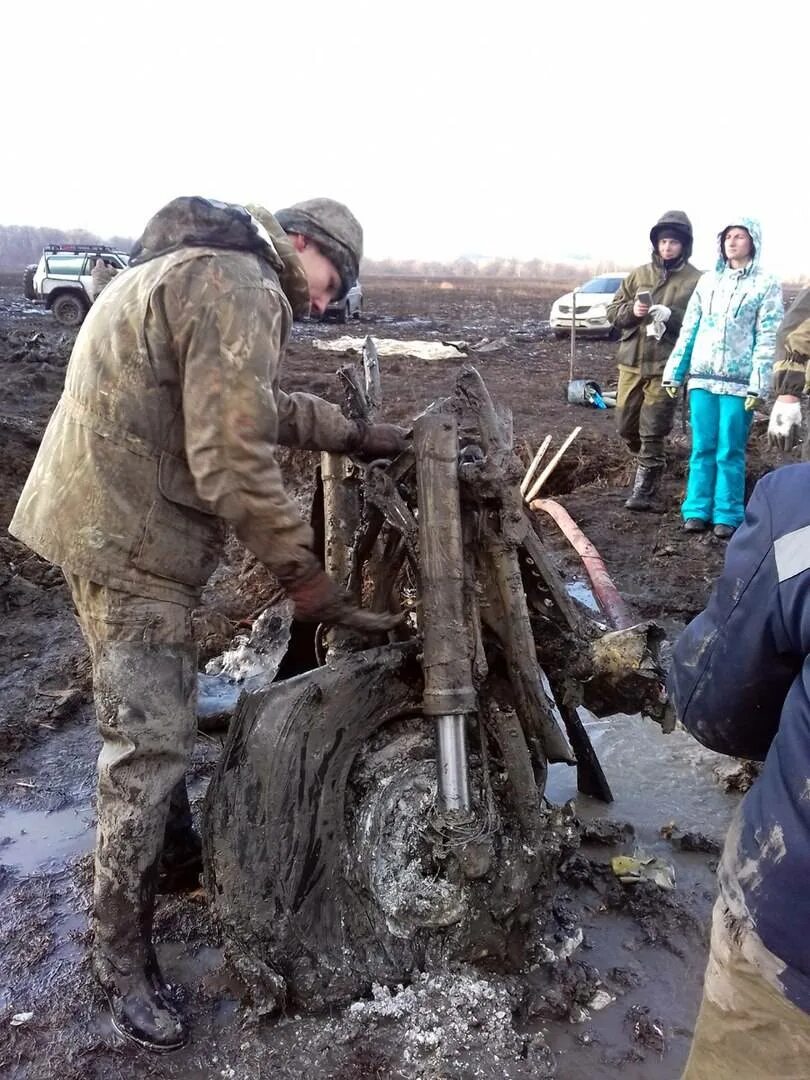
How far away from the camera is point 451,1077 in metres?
2.38

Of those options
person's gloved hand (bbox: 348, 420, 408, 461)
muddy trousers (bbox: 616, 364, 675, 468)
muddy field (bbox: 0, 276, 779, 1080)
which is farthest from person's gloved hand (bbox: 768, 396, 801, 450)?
person's gloved hand (bbox: 348, 420, 408, 461)

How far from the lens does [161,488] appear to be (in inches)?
93.8

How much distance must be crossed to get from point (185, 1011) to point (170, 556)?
4.59 ft

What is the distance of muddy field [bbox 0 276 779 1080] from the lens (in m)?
2.46

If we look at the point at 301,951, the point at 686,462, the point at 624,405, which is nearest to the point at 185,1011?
the point at 301,951

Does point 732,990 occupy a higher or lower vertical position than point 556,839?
higher

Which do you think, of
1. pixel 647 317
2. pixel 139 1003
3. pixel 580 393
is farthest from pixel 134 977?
pixel 580 393

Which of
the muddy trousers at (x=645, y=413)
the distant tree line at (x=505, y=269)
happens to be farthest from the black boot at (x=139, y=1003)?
the distant tree line at (x=505, y=269)

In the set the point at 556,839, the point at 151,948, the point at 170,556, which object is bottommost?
the point at 151,948

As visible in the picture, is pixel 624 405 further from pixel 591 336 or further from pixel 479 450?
pixel 591 336

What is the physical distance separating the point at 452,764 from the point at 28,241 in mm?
90506

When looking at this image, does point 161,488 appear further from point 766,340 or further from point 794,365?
point 766,340

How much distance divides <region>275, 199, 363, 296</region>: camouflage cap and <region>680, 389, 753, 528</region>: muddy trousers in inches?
170

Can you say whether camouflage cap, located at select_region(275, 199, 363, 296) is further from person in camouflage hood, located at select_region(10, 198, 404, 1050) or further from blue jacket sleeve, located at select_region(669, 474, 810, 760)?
blue jacket sleeve, located at select_region(669, 474, 810, 760)
